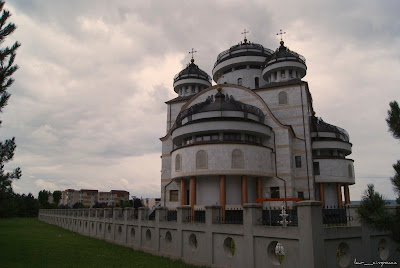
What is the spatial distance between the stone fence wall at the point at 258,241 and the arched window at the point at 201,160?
25.1 ft

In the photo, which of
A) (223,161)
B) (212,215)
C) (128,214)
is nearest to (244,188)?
(223,161)

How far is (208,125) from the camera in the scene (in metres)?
28.0

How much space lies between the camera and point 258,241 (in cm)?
1267

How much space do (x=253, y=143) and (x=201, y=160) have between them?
5.01 metres

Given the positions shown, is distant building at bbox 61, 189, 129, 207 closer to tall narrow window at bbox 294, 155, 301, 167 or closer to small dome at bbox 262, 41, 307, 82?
small dome at bbox 262, 41, 307, 82

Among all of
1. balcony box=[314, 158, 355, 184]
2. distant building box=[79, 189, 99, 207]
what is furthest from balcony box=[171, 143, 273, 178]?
distant building box=[79, 189, 99, 207]

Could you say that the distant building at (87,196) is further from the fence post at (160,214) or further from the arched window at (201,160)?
the fence post at (160,214)

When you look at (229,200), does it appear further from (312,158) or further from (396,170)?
(396,170)

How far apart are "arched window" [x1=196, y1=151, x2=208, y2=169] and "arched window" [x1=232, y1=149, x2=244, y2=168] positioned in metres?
2.42

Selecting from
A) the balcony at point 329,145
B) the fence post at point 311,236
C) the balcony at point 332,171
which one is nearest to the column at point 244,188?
the balcony at point 332,171

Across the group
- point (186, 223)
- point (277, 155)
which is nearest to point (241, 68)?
point (277, 155)

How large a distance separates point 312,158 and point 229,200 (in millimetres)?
11363

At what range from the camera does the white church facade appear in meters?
27.5

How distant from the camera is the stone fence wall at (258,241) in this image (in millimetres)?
11027
